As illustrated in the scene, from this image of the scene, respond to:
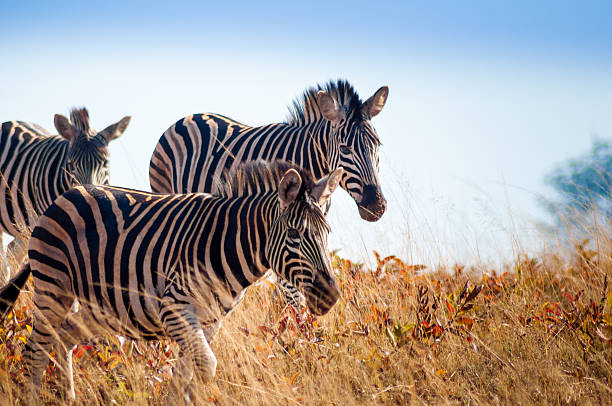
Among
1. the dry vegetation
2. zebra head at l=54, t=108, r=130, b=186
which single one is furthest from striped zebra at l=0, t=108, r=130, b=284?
the dry vegetation

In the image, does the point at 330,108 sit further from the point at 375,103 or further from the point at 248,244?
the point at 248,244

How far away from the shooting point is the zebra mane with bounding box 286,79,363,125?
7293 mm

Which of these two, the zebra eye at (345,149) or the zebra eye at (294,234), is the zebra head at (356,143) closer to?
the zebra eye at (345,149)

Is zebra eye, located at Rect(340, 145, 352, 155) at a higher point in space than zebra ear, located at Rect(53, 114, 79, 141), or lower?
lower

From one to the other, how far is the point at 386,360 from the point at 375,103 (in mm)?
3584

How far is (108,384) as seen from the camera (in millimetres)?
4941

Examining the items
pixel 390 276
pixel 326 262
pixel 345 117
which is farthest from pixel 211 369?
pixel 345 117

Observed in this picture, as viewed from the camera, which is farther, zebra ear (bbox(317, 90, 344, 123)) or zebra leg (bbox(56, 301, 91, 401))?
zebra ear (bbox(317, 90, 344, 123))

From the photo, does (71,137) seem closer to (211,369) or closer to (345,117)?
(345,117)

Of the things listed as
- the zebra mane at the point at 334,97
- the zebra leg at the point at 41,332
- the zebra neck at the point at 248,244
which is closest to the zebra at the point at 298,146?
the zebra mane at the point at 334,97

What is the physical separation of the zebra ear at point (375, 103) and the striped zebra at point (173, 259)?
2759mm

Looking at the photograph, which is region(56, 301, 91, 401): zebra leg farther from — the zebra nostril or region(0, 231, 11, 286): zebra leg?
region(0, 231, 11, 286): zebra leg


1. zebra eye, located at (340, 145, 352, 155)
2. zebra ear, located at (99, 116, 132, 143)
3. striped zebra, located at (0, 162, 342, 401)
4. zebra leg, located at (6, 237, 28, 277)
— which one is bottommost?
zebra leg, located at (6, 237, 28, 277)

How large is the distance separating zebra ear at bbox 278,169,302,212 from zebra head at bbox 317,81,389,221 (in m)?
2.60
